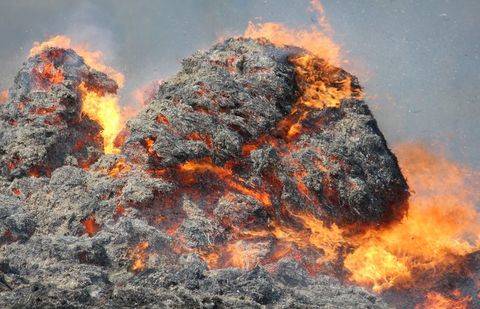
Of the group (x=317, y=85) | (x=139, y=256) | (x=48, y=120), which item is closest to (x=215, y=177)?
(x=139, y=256)

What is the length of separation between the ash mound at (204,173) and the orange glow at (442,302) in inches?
87.0

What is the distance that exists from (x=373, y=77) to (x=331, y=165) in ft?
97.3

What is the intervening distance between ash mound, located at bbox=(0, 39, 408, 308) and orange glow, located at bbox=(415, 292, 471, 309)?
2209mm

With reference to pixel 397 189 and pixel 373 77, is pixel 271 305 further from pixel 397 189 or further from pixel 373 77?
pixel 373 77

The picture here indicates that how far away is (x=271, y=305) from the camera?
24.1 ft

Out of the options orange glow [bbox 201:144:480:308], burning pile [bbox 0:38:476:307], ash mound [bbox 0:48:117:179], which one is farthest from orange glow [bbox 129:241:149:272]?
ash mound [bbox 0:48:117:179]

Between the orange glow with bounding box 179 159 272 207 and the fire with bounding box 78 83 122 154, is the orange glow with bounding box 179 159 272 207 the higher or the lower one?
the lower one

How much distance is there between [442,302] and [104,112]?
481 inches

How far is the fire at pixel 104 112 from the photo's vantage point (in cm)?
1672

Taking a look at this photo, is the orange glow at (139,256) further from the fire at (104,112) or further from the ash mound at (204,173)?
the fire at (104,112)

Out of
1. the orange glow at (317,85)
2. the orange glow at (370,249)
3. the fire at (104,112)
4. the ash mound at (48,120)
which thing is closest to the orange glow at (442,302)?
the orange glow at (370,249)

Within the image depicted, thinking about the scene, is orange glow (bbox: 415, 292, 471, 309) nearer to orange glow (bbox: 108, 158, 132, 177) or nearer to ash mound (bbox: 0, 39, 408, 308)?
ash mound (bbox: 0, 39, 408, 308)

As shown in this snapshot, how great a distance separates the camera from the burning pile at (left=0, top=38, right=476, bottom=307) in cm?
1019

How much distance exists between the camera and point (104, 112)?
17.5m
